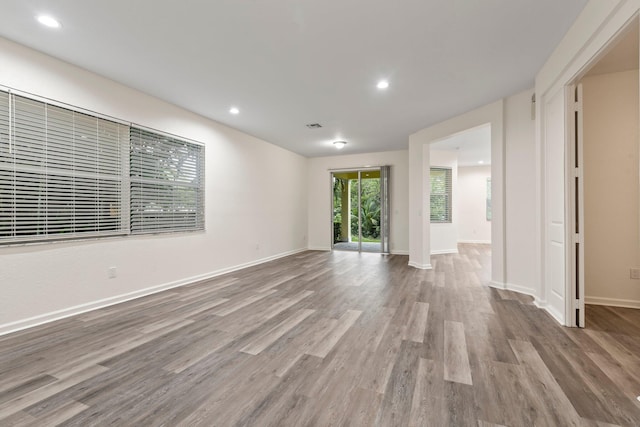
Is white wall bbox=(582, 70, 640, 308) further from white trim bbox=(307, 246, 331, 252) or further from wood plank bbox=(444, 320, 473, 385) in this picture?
white trim bbox=(307, 246, 331, 252)

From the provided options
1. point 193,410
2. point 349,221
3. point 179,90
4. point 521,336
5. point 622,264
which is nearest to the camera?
point 193,410

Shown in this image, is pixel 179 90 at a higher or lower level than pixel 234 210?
higher

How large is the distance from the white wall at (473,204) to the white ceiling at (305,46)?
20.9 ft

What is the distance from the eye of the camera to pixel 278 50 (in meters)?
2.74

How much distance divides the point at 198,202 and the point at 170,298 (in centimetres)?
161

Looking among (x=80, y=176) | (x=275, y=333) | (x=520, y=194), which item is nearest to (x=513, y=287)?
(x=520, y=194)

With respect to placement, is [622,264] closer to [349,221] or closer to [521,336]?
[521,336]

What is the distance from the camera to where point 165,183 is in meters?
4.08

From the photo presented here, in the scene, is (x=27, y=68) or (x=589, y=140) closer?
(x=27, y=68)

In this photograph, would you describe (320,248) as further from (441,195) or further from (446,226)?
(441,195)

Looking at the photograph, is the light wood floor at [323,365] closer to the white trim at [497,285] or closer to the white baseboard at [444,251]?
the white trim at [497,285]

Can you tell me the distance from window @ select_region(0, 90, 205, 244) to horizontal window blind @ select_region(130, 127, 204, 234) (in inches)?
0.5

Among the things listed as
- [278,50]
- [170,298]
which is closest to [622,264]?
[278,50]

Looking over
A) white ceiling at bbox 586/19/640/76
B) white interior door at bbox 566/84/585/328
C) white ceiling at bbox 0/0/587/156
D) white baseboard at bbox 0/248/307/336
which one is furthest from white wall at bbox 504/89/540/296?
white baseboard at bbox 0/248/307/336
